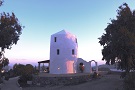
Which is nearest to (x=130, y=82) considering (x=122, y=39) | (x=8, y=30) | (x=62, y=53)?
(x=122, y=39)

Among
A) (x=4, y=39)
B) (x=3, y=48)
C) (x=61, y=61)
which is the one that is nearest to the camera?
(x=4, y=39)

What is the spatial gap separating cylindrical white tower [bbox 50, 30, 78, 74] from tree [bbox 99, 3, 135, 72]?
17509mm

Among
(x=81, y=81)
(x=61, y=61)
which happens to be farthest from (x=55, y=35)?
(x=81, y=81)

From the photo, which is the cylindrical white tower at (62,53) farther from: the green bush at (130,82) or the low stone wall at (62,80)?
the green bush at (130,82)

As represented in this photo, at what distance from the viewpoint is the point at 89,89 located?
2620 cm

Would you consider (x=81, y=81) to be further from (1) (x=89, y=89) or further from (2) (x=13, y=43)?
(2) (x=13, y=43)

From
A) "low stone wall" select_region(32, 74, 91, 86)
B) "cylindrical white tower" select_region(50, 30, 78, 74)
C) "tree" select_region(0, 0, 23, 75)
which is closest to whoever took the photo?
"tree" select_region(0, 0, 23, 75)

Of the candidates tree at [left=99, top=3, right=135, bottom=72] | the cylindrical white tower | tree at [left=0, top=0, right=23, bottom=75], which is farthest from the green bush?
the cylindrical white tower

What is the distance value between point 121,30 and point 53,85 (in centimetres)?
1413

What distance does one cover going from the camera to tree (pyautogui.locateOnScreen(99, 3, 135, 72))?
2550cm

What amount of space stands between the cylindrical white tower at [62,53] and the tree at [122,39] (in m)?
17.5

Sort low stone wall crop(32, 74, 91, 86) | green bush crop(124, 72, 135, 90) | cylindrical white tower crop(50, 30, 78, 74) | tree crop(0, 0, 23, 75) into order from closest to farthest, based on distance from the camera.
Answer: green bush crop(124, 72, 135, 90) → tree crop(0, 0, 23, 75) → low stone wall crop(32, 74, 91, 86) → cylindrical white tower crop(50, 30, 78, 74)

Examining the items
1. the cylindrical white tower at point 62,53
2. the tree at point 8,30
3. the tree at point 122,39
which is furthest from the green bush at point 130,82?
the cylindrical white tower at point 62,53

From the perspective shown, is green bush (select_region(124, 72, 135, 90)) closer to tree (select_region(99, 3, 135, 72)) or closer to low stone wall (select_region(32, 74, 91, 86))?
tree (select_region(99, 3, 135, 72))
